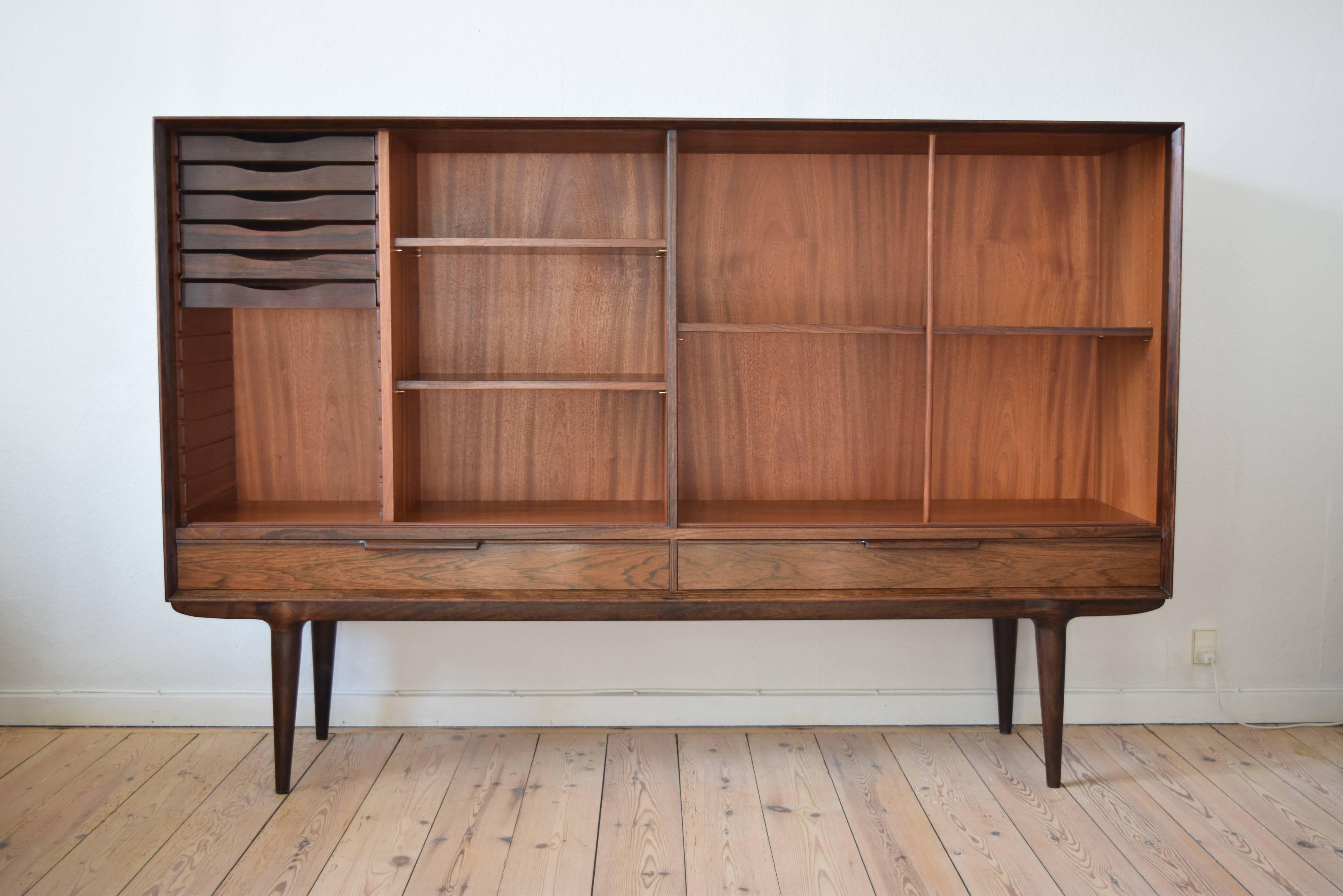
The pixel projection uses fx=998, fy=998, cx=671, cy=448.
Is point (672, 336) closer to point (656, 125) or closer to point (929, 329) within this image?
point (656, 125)

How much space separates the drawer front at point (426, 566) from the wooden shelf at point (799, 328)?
0.53 m

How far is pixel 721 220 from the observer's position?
2764 mm

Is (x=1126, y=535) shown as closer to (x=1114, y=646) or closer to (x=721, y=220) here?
(x=1114, y=646)

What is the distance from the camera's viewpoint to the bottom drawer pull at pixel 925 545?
7.93 ft

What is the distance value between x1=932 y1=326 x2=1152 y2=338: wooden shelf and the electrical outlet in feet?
3.42

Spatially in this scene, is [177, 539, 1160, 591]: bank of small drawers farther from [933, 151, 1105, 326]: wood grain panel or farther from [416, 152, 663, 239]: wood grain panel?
[416, 152, 663, 239]: wood grain panel

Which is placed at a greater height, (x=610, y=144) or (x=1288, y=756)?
(x=610, y=144)

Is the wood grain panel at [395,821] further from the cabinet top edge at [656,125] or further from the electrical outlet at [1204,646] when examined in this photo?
the electrical outlet at [1204,646]

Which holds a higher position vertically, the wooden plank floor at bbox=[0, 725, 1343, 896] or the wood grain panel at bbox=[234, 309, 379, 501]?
the wood grain panel at bbox=[234, 309, 379, 501]

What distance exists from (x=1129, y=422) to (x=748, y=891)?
5.01 feet

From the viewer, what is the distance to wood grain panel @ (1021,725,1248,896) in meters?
2.12

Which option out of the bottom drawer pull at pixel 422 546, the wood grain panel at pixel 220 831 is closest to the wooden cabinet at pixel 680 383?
the bottom drawer pull at pixel 422 546

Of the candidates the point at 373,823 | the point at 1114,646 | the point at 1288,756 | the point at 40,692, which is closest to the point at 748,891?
the point at 373,823

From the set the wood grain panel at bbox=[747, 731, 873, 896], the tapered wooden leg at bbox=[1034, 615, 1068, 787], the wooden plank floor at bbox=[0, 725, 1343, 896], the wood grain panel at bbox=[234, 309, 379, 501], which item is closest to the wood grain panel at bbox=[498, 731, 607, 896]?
the wooden plank floor at bbox=[0, 725, 1343, 896]
